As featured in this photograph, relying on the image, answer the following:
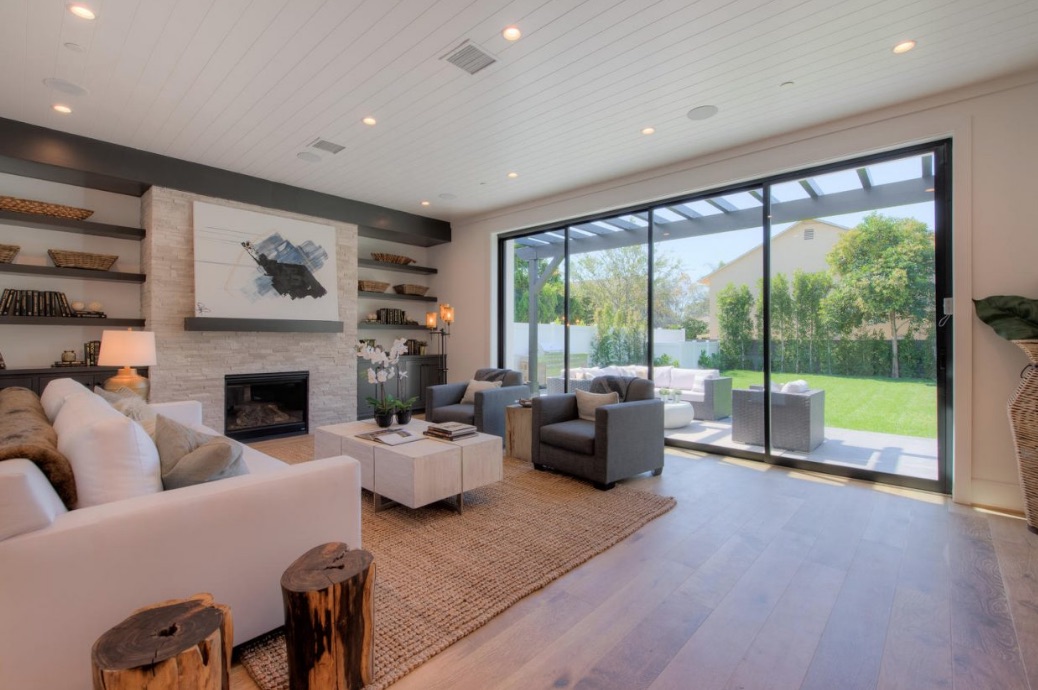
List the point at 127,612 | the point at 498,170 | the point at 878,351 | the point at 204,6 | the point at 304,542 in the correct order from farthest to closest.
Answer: the point at 498,170, the point at 878,351, the point at 204,6, the point at 304,542, the point at 127,612

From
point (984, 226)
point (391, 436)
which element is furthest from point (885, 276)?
point (391, 436)

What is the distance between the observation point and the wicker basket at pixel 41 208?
13.4 ft

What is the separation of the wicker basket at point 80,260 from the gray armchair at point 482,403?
3.36 meters

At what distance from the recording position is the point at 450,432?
10.7 feet

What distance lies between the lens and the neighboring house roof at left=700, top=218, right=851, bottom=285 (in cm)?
406

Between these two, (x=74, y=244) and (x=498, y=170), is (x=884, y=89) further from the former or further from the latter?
(x=74, y=244)

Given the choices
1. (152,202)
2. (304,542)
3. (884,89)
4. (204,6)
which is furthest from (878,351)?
(152,202)

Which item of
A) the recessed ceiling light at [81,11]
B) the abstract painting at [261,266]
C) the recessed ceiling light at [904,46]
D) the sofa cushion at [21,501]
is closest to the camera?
the sofa cushion at [21,501]

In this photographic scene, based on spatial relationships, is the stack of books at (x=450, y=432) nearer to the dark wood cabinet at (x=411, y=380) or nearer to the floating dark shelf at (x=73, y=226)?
the dark wood cabinet at (x=411, y=380)

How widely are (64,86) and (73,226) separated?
1.71 meters

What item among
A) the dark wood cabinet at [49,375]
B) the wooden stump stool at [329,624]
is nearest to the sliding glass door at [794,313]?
the wooden stump stool at [329,624]

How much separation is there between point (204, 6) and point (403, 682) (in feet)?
11.0

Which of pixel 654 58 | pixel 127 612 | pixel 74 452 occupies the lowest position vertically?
pixel 127 612

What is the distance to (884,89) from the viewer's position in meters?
3.33
